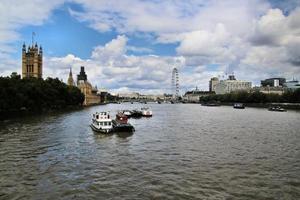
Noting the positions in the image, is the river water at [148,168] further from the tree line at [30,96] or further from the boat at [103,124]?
the tree line at [30,96]

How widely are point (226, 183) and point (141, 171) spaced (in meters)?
6.90

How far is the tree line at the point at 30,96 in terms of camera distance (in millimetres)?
81938

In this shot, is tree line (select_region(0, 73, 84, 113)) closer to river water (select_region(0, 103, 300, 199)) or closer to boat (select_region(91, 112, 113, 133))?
boat (select_region(91, 112, 113, 133))

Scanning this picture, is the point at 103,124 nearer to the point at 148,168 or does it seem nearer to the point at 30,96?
the point at 148,168

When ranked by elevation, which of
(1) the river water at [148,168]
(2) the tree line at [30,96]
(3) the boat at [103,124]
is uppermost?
(2) the tree line at [30,96]

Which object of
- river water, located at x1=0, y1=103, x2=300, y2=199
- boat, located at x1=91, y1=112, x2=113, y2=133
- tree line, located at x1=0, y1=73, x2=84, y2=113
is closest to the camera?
river water, located at x1=0, y1=103, x2=300, y2=199

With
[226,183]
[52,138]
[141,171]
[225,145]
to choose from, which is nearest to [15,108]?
[52,138]

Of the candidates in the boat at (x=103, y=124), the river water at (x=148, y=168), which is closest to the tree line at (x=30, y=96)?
the boat at (x=103, y=124)

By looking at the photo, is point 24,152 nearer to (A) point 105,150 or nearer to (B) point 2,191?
(A) point 105,150

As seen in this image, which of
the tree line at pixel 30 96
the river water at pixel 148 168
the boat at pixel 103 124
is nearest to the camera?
the river water at pixel 148 168

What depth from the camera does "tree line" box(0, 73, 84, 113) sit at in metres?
81.9

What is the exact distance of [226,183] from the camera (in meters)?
25.3

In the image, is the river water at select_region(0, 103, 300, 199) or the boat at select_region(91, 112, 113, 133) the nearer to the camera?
the river water at select_region(0, 103, 300, 199)

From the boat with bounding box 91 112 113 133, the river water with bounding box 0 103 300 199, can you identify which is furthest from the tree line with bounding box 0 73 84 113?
the river water with bounding box 0 103 300 199
